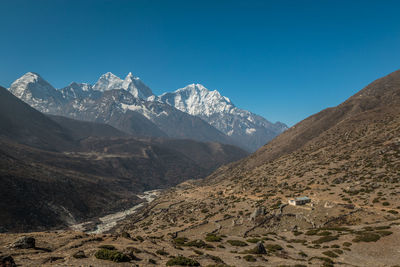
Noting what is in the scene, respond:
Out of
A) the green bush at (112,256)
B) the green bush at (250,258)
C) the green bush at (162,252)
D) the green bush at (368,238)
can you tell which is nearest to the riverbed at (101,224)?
the green bush at (162,252)

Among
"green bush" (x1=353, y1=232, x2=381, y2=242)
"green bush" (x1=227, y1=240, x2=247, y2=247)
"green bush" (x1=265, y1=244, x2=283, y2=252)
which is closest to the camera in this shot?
"green bush" (x1=265, y1=244, x2=283, y2=252)

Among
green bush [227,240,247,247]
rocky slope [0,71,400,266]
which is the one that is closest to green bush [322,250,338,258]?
rocky slope [0,71,400,266]

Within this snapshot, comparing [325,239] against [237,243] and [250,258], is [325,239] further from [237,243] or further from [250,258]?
[250,258]

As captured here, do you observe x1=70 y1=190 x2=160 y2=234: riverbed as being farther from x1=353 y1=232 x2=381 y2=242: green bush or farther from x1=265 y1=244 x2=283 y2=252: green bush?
x1=353 y1=232 x2=381 y2=242: green bush

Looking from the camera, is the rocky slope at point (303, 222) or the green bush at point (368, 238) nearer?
the rocky slope at point (303, 222)

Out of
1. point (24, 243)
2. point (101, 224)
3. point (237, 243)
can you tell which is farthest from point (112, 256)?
point (101, 224)

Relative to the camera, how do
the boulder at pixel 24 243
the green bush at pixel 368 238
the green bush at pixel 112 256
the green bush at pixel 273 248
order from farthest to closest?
the green bush at pixel 368 238, the green bush at pixel 273 248, the boulder at pixel 24 243, the green bush at pixel 112 256

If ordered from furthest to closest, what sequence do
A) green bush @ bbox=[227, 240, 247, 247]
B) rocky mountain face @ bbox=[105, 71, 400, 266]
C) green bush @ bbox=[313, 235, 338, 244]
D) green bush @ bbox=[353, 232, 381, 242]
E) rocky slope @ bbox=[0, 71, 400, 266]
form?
green bush @ bbox=[313, 235, 338, 244], green bush @ bbox=[227, 240, 247, 247], green bush @ bbox=[353, 232, 381, 242], rocky mountain face @ bbox=[105, 71, 400, 266], rocky slope @ bbox=[0, 71, 400, 266]

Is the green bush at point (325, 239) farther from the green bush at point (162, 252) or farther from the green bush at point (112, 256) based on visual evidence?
the green bush at point (112, 256)

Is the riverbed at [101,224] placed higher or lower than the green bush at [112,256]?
lower

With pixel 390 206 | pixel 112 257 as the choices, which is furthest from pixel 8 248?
pixel 390 206

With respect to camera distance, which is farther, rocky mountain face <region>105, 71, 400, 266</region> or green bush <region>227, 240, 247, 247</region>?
green bush <region>227, 240, 247, 247</region>
